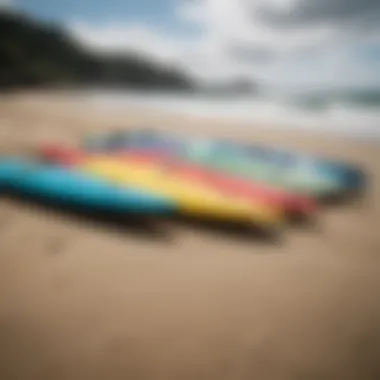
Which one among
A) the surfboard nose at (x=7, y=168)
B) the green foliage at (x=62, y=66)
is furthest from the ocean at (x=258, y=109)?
the surfboard nose at (x=7, y=168)

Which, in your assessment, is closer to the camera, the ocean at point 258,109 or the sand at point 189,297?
the sand at point 189,297

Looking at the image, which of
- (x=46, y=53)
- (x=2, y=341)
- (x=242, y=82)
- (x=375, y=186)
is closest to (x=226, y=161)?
(x=242, y=82)

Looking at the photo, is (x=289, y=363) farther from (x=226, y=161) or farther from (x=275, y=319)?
(x=226, y=161)

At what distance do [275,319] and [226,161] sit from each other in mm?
300

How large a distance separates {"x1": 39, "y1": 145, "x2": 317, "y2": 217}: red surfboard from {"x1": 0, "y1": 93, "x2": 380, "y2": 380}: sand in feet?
0.12

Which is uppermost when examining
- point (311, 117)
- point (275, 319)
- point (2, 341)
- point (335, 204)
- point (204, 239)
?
point (311, 117)

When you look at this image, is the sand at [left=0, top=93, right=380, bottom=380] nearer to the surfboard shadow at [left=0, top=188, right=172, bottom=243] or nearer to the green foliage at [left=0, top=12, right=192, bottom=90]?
the surfboard shadow at [left=0, top=188, right=172, bottom=243]

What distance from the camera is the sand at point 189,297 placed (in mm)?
983

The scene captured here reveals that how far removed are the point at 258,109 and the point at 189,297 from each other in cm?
37

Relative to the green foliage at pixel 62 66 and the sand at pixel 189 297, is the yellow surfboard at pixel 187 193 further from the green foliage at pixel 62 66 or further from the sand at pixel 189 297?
the green foliage at pixel 62 66

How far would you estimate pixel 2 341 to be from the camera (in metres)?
1.00

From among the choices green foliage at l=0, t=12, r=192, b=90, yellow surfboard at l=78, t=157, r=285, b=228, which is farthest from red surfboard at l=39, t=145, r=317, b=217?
green foliage at l=0, t=12, r=192, b=90

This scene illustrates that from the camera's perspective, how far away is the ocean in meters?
1.12

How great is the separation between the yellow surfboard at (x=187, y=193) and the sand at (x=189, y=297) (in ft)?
0.11
